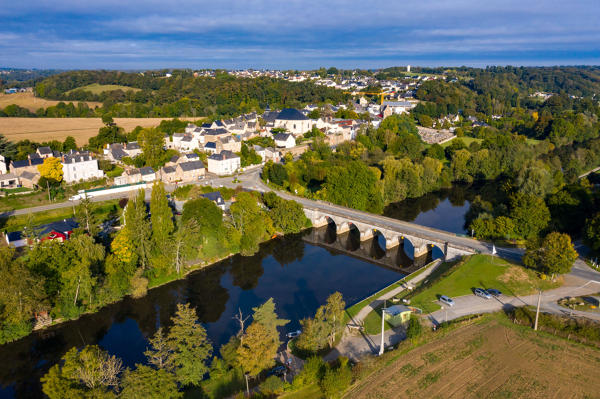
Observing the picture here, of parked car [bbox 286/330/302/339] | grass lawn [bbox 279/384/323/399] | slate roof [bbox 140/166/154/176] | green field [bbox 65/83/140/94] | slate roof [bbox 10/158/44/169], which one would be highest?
green field [bbox 65/83/140/94]

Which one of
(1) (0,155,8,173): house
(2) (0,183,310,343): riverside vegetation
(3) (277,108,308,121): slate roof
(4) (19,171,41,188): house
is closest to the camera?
(2) (0,183,310,343): riverside vegetation

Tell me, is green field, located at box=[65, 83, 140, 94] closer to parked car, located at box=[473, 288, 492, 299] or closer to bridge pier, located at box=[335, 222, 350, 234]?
bridge pier, located at box=[335, 222, 350, 234]

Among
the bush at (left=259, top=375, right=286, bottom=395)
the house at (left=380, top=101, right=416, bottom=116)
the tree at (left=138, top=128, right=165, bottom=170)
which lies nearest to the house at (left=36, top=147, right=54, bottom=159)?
the tree at (left=138, top=128, right=165, bottom=170)

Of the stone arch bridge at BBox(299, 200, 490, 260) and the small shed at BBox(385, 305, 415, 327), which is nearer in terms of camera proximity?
the small shed at BBox(385, 305, 415, 327)

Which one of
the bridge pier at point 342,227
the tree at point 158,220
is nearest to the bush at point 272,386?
the tree at point 158,220

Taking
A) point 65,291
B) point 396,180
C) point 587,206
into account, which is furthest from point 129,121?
point 587,206

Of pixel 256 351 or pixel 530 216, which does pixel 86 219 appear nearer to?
pixel 256 351

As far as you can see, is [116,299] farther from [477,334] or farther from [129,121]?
[129,121]

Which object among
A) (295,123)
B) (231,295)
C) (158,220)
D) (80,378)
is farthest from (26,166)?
(295,123)
